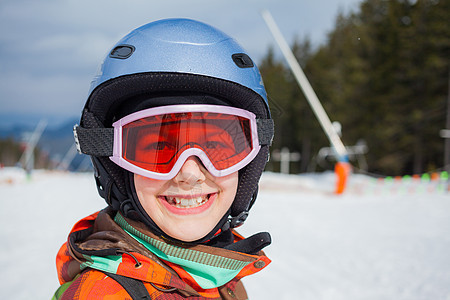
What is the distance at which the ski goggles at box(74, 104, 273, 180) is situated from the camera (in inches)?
64.2

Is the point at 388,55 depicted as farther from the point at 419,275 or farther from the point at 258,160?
the point at 258,160

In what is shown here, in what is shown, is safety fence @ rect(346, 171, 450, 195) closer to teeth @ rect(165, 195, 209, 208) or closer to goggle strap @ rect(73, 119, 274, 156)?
teeth @ rect(165, 195, 209, 208)

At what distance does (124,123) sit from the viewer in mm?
1701

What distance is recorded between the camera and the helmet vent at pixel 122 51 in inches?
70.2

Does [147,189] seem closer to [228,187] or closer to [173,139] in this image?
[173,139]

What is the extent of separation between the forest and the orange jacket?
23.1 metres

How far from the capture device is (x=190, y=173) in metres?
1.62

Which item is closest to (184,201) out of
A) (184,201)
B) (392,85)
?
(184,201)

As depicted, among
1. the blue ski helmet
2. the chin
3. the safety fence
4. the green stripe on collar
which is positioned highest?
the blue ski helmet

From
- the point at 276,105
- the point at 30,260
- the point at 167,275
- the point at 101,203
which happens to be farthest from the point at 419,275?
the point at 101,203

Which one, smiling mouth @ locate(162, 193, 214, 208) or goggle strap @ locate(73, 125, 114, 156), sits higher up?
goggle strap @ locate(73, 125, 114, 156)

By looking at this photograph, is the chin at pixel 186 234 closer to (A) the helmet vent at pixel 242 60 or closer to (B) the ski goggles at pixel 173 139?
(B) the ski goggles at pixel 173 139

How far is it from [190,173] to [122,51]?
2.18 ft

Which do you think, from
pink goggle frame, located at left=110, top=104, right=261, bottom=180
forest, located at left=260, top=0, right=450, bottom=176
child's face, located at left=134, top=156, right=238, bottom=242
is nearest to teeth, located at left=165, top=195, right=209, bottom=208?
child's face, located at left=134, top=156, right=238, bottom=242
